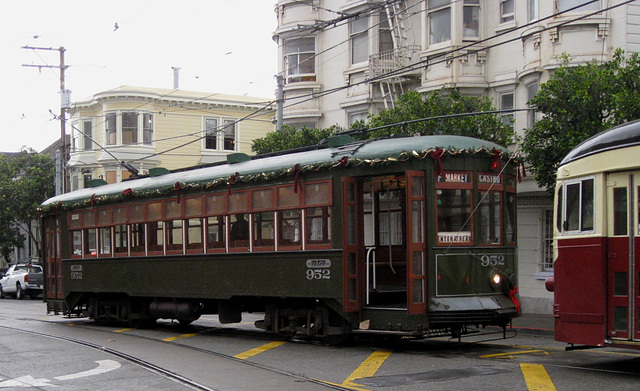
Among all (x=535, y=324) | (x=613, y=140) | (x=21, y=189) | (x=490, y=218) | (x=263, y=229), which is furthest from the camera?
(x=21, y=189)

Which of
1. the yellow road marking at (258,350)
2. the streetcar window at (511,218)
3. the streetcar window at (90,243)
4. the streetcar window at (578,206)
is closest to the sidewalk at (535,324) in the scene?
the streetcar window at (511,218)

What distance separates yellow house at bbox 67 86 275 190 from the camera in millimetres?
43812

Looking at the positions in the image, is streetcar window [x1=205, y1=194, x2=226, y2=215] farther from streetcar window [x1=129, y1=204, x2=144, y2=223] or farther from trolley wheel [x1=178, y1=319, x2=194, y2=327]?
trolley wheel [x1=178, y1=319, x2=194, y2=327]

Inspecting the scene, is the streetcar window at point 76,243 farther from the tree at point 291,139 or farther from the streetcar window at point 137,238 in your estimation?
the tree at point 291,139

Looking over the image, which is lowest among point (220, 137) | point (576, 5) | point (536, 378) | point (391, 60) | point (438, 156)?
point (536, 378)

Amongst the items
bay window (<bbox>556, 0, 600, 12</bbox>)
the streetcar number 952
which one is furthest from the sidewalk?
bay window (<bbox>556, 0, 600, 12</bbox>)

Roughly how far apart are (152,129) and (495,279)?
3358 centimetres

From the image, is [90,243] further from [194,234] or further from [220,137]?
[220,137]

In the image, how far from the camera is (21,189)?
4494 cm

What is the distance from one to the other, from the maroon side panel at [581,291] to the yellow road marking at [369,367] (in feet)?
8.27

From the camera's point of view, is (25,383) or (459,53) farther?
(459,53)

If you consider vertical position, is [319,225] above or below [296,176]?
below

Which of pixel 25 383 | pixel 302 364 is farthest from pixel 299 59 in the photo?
pixel 25 383

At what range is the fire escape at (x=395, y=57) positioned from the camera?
85.6 ft
